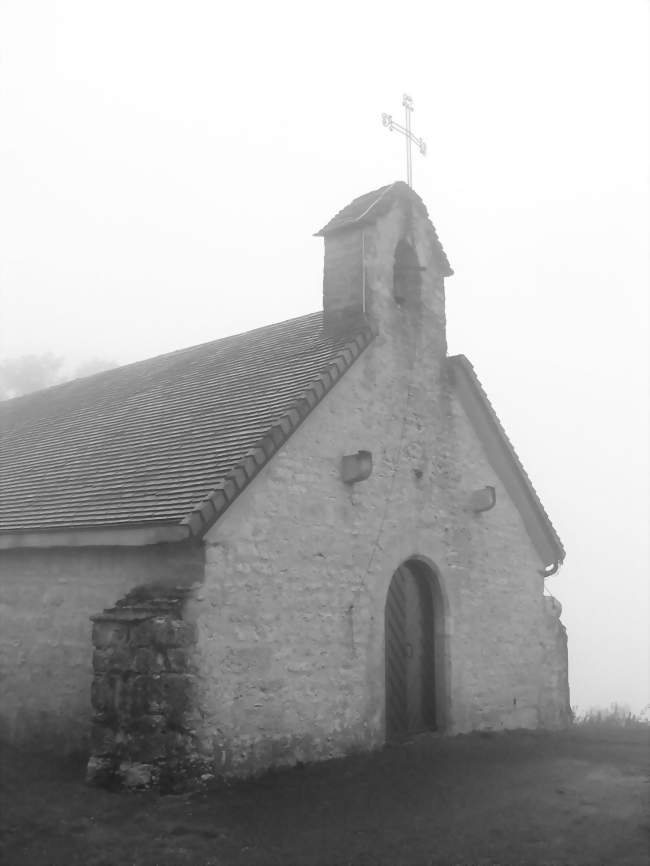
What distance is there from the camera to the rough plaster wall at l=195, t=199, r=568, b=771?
9.45 meters

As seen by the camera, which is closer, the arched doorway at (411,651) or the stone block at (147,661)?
the stone block at (147,661)

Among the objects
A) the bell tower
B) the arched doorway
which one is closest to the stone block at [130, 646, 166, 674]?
the arched doorway

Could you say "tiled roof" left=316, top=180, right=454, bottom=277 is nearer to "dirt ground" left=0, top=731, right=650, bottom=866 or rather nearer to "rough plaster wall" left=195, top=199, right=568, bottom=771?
"rough plaster wall" left=195, top=199, right=568, bottom=771

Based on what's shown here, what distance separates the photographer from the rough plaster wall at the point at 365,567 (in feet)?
31.0

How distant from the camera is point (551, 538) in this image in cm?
1480

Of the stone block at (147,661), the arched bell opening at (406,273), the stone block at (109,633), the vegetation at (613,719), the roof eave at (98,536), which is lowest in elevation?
the vegetation at (613,719)

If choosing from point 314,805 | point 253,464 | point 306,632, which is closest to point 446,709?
point 306,632

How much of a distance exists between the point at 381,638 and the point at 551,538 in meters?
4.80

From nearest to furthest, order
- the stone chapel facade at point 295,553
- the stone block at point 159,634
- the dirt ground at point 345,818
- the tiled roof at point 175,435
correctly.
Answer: the dirt ground at point 345,818
the stone block at point 159,634
the stone chapel facade at point 295,553
the tiled roof at point 175,435

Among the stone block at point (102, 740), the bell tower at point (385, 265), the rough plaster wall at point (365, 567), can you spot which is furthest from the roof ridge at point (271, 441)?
the stone block at point (102, 740)

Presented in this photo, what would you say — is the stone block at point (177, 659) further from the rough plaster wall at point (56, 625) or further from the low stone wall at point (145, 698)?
the rough plaster wall at point (56, 625)

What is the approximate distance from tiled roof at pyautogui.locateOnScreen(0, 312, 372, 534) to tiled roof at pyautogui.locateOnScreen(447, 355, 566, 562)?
2.06 m

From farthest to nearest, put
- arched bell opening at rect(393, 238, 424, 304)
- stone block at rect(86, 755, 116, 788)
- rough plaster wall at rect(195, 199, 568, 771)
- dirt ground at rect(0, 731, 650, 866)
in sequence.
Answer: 1. arched bell opening at rect(393, 238, 424, 304)
2. rough plaster wall at rect(195, 199, 568, 771)
3. stone block at rect(86, 755, 116, 788)
4. dirt ground at rect(0, 731, 650, 866)

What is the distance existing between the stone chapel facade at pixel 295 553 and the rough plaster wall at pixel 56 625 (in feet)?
0.09
